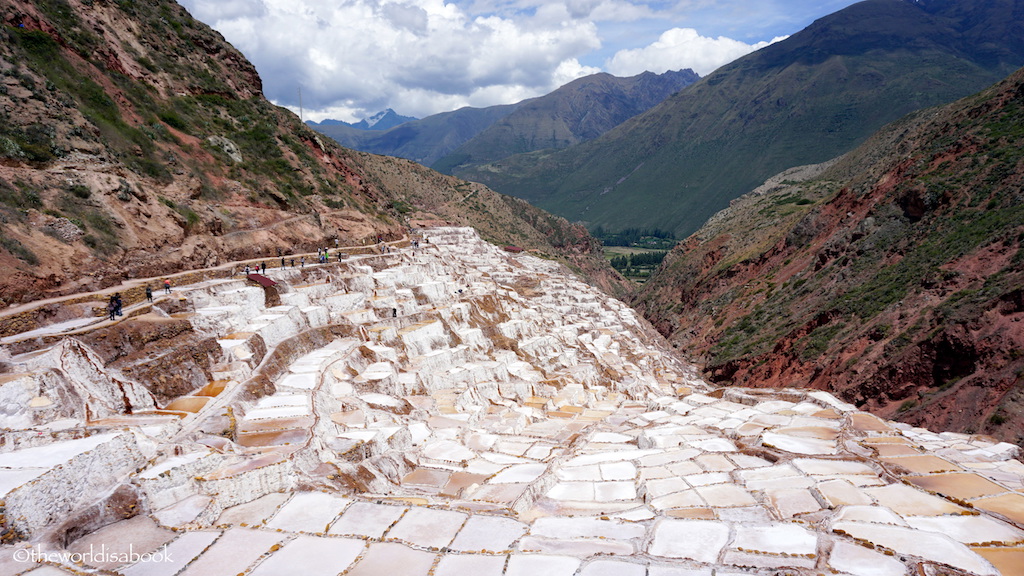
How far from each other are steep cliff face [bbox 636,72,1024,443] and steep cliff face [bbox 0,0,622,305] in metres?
37.8

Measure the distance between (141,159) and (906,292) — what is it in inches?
2080

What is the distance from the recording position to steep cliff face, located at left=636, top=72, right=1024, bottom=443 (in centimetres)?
2822

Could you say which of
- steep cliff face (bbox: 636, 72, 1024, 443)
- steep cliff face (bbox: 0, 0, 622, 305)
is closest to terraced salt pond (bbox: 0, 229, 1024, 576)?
steep cliff face (bbox: 0, 0, 622, 305)

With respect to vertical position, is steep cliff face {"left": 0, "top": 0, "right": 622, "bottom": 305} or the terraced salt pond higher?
steep cliff face {"left": 0, "top": 0, "right": 622, "bottom": 305}

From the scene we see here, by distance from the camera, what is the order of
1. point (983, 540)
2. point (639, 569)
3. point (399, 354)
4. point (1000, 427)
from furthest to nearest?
point (399, 354) → point (1000, 427) → point (983, 540) → point (639, 569)

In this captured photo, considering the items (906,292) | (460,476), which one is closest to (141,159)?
(460,476)

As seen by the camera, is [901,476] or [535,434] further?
[535,434]

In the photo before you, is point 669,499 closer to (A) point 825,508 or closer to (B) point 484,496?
(A) point 825,508

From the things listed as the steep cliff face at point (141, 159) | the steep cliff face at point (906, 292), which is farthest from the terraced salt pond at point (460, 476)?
the steep cliff face at point (906, 292)

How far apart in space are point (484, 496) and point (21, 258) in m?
20.3

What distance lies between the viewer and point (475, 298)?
38938 millimetres

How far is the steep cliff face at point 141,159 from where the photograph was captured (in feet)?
76.7

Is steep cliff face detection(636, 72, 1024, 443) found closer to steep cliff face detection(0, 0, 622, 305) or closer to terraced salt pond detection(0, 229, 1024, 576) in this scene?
terraced salt pond detection(0, 229, 1024, 576)

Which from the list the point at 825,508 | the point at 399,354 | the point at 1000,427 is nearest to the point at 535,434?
the point at 399,354
